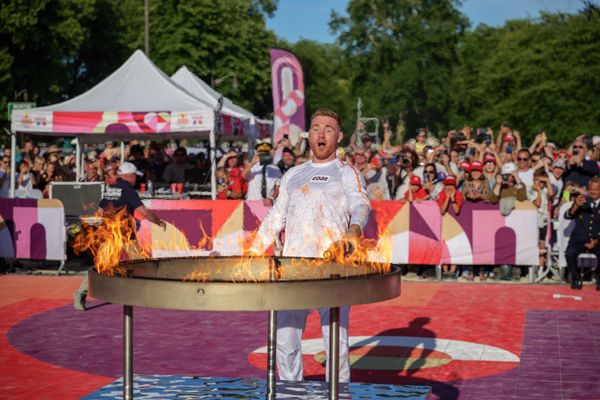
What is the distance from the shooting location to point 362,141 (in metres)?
18.0

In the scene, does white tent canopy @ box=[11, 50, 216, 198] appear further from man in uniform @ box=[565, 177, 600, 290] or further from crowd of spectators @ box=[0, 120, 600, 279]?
man in uniform @ box=[565, 177, 600, 290]

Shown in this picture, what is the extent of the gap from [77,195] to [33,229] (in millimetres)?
1415

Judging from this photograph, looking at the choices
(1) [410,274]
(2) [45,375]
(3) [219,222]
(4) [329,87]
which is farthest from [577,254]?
(4) [329,87]

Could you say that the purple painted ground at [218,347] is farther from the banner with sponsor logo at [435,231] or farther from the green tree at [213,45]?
the green tree at [213,45]

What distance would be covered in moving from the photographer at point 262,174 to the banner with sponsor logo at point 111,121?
271cm

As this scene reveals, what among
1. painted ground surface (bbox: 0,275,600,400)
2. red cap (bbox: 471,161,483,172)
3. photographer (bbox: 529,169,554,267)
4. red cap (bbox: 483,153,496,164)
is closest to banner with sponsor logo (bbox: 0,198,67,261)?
painted ground surface (bbox: 0,275,600,400)

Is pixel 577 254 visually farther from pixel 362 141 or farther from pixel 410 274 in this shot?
pixel 362 141

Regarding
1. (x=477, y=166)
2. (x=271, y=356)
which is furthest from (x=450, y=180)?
(x=271, y=356)

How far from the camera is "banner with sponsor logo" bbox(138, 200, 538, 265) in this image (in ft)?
52.1

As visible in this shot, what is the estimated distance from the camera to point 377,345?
10297mm

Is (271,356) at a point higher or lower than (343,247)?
lower

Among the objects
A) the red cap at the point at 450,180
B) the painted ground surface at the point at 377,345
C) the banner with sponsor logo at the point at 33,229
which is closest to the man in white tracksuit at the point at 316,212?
the painted ground surface at the point at 377,345

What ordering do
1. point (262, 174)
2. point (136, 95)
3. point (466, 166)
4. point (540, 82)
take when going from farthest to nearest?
point (540, 82) < point (136, 95) < point (262, 174) < point (466, 166)

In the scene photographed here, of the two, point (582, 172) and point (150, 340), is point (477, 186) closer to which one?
point (582, 172)
